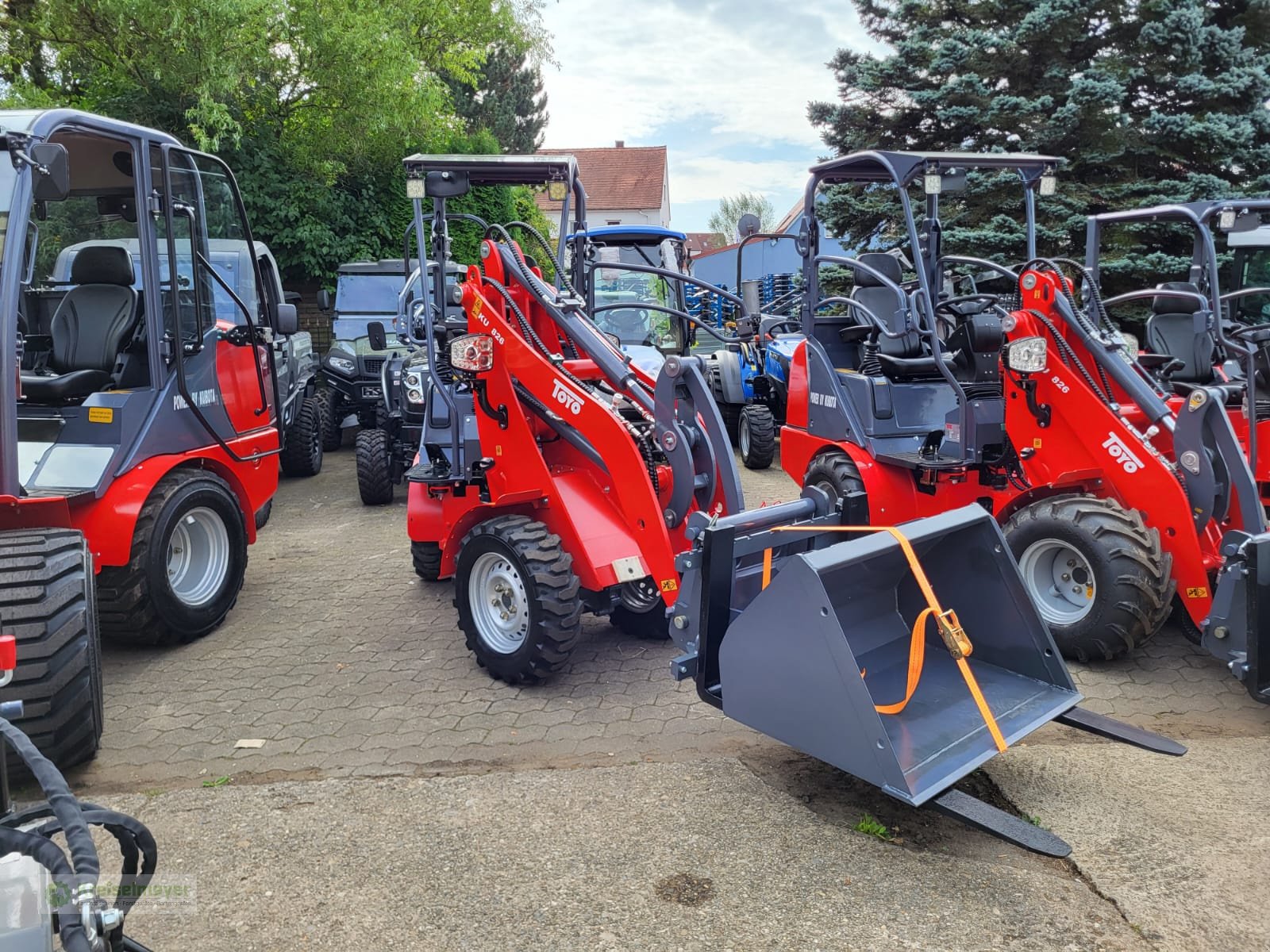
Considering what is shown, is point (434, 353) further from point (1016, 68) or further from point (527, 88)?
point (527, 88)

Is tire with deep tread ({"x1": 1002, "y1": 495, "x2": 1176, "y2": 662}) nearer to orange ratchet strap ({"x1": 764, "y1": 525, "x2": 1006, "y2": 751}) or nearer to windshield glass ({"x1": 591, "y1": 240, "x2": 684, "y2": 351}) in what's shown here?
orange ratchet strap ({"x1": 764, "y1": 525, "x2": 1006, "y2": 751})

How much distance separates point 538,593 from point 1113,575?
279cm

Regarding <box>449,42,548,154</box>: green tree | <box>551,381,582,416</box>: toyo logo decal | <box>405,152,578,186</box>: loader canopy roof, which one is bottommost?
<box>551,381,582,416</box>: toyo logo decal

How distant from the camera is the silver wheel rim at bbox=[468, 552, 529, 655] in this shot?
4.74 m

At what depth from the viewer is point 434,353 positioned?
571 cm

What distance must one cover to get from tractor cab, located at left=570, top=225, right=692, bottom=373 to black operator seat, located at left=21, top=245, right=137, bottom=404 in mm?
5239

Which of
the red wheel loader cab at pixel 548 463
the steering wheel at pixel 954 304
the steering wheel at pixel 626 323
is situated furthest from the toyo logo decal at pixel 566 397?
the steering wheel at pixel 626 323

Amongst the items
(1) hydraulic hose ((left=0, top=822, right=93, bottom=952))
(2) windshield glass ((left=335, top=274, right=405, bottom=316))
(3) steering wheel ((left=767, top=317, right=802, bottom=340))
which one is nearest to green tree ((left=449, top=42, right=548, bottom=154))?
(2) windshield glass ((left=335, top=274, right=405, bottom=316))

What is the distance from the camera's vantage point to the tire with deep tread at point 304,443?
10.7 meters

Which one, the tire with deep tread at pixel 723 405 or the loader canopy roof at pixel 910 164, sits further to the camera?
the tire with deep tread at pixel 723 405

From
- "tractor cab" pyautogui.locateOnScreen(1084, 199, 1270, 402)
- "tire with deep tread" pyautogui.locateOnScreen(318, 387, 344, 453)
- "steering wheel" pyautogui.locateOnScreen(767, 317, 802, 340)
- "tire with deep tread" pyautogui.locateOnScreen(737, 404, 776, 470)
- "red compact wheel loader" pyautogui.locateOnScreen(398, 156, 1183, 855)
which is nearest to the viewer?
"red compact wheel loader" pyautogui.locateOnScreen(398, 156, 1183, 855)

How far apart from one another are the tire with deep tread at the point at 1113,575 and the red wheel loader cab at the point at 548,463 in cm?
178

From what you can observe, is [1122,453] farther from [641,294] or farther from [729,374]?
[641,294]

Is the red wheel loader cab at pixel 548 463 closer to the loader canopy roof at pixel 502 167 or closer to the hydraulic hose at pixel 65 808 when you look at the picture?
the loader canopy roof at pixel 502 167
